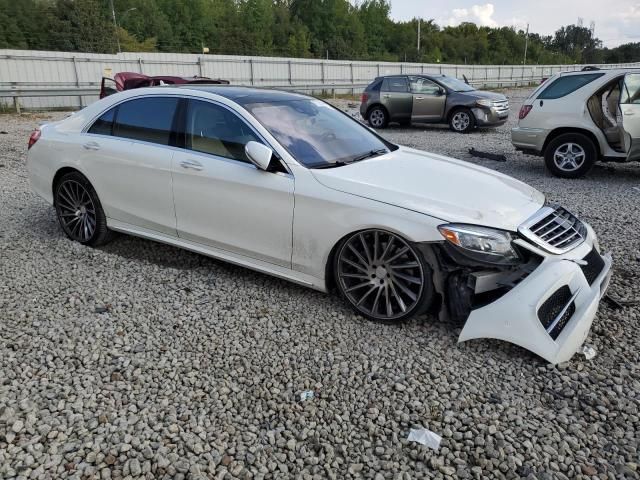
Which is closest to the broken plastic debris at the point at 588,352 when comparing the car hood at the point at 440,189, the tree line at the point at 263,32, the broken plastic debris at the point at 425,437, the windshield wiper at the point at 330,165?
the car hood at the point at 440,189

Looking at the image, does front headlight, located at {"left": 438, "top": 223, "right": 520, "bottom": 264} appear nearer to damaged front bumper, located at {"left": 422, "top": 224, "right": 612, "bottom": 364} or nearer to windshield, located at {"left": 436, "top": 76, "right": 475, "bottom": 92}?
damaged front bumper, located at {"left": 422, "top": 224, "right": 612, "bottom": 364}

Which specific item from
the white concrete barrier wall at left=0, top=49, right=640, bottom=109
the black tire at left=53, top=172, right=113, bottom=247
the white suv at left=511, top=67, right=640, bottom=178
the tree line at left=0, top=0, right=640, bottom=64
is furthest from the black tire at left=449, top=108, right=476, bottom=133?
the tree line at left=0, top=0, right=640, bottom=64

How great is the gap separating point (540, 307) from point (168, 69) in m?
26.9

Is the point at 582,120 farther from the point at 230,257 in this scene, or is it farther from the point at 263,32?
the point at 263,32

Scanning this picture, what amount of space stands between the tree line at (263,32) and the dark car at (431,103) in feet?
147

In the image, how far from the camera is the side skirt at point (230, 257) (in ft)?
13.1

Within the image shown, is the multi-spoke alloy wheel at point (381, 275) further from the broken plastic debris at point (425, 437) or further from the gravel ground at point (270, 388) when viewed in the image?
the broken plastic debris at point (425, 437)

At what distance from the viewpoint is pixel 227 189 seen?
4.16 m

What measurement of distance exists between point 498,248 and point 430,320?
0.78 metres

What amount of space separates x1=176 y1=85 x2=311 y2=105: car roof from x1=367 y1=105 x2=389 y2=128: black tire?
11.6 meters

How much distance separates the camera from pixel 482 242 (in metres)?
3.36

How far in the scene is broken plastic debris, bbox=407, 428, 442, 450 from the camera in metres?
2.64

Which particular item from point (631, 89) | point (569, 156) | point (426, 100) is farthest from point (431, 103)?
point (631, 89)

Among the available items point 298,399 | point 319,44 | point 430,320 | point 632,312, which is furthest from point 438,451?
point 319,44
